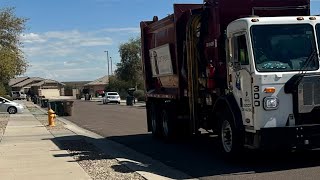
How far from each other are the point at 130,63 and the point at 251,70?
83.9 m

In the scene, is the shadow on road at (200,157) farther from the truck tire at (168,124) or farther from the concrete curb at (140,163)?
Answer: the truck tire at (168,124)

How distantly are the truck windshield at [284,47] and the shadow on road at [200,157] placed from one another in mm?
1978

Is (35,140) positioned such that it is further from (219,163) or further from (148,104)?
(219,163)

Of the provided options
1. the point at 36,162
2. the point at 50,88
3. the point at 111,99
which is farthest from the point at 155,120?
the point at 50,88

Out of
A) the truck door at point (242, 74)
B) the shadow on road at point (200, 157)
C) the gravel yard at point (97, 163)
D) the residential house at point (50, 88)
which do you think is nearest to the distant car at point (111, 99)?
the shadow on road at point (200, 157)

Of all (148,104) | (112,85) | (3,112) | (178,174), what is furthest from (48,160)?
(112,85)

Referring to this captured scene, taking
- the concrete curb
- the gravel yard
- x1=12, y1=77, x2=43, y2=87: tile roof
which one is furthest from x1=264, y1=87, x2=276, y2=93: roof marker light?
x1=12, y1=77, x2=43, y2=87: tile roof

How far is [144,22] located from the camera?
59.4ft

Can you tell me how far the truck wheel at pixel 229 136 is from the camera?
34.4ft

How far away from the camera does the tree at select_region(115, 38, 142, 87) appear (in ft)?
304

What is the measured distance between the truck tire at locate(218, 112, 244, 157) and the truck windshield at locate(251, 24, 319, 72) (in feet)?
4.59

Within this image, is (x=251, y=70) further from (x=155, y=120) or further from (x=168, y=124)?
(x=155, y=120)

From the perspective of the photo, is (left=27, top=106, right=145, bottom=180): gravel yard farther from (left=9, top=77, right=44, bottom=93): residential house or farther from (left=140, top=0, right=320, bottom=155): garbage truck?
(left=9, top=77, right=44, bottom=93): residential house

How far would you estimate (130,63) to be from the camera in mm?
93500
